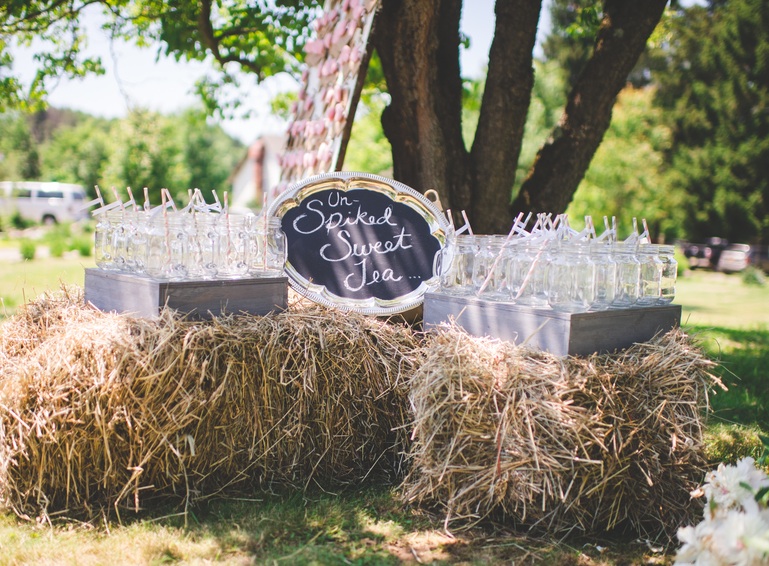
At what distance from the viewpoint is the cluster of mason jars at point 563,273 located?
2807mm

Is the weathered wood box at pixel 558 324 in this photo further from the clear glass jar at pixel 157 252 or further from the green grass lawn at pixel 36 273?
the green grass lawn at pixel 36 273

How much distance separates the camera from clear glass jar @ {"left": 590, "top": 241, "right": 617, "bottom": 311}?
9.26 feet

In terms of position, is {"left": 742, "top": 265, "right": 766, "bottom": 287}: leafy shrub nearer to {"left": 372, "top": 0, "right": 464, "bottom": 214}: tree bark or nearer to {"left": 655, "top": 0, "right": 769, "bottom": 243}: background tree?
{"left": 655, "top": 0, "right": 769, "bottom": 243}: background tree

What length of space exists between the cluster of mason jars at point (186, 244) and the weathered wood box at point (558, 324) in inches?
35.8

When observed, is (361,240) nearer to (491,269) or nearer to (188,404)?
(491,269)

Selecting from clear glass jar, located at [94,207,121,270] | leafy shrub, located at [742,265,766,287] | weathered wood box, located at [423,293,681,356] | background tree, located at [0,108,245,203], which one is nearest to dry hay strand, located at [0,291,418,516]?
clear glass jar, located at [94,207,121,270]

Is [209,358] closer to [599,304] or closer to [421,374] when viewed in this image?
[421,374]

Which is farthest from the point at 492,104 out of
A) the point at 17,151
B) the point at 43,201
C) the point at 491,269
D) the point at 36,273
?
the point at 17,151

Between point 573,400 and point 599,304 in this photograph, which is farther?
point 599,304

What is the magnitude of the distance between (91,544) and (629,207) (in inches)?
930

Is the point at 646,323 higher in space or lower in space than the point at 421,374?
higher

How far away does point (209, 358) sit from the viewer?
109 inches

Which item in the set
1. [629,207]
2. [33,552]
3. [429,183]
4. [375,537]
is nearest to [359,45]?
[429,183]

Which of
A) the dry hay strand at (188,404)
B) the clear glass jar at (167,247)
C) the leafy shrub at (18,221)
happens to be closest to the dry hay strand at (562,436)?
the dry hay strand at (188,404)
